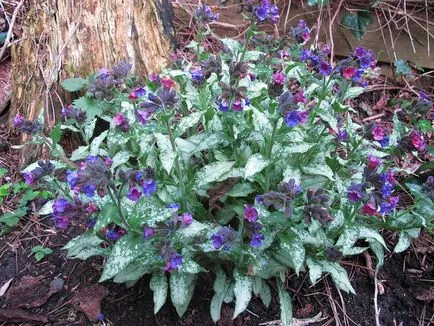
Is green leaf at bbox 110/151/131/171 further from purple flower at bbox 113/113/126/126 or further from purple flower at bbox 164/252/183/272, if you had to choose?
purple flower at bbox 164/252/183/272

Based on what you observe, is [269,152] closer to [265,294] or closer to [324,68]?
[324,68]

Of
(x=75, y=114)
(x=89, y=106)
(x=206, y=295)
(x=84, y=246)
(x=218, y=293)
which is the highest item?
(x=75, y=114)

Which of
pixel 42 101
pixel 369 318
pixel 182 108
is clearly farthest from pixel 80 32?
pixel 369 318

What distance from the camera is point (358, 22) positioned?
3.44 m

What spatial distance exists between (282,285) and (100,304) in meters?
0.84

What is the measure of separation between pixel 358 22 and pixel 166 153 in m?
2.25

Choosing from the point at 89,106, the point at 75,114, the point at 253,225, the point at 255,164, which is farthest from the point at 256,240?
the point at 89,106

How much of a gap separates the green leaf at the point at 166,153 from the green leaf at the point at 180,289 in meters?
0.48

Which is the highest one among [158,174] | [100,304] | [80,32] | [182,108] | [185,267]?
[80,32]

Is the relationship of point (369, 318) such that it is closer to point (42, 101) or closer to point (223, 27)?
point (42, 101)

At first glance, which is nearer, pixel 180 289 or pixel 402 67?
pixel 180 289

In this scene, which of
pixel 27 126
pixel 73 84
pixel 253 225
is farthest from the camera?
pixel 73 84

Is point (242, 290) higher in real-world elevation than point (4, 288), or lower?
higher

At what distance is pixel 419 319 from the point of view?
2.24 m
